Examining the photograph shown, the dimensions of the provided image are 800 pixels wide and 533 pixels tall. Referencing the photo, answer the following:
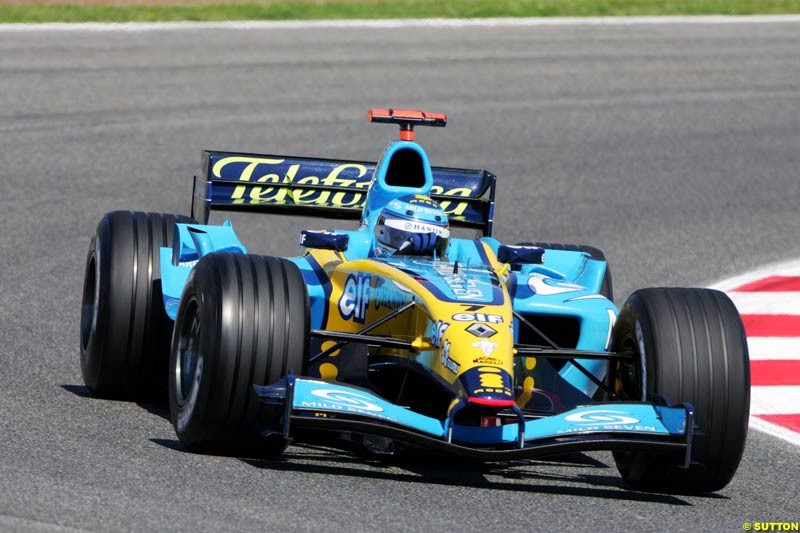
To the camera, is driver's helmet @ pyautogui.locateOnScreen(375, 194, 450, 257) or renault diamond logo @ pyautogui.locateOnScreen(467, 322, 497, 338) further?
driver's helmet @ pyautogui.locateOnScreen(375, 194, 450, 257)

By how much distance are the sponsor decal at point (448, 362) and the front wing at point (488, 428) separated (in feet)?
0.79

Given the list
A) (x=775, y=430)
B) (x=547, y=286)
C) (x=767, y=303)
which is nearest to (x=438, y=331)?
(x=547, y=286)

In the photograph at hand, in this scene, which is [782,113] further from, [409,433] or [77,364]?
[409,433]

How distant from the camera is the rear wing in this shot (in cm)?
1000

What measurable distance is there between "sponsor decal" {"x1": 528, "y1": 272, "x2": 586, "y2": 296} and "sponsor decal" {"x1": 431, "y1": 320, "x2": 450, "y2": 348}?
1305mm

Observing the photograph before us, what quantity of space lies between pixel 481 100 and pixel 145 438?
39.4 feet

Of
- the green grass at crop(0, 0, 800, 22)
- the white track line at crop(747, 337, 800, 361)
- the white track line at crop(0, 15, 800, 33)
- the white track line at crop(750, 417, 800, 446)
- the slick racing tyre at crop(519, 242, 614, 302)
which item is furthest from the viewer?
the green grass at crop(0, 0, 800, 22)

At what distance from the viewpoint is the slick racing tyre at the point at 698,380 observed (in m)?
7.25

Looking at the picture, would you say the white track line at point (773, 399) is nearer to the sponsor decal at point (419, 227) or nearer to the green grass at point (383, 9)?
the sponsor decal at point (419, 227)

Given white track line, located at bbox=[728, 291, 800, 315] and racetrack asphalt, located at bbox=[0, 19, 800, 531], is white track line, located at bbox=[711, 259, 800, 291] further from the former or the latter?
white track line, located at bbox=[728, 291, 800, 315]

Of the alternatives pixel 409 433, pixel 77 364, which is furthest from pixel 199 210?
pixel 409 433

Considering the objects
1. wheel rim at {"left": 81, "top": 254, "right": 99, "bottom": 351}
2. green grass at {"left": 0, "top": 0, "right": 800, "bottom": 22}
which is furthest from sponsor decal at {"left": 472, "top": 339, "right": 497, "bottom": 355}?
green grass at {"left": 0, "top": 0, "right": 800, "bottom": 22}

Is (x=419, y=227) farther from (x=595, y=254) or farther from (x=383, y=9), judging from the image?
(x=383, y=9)

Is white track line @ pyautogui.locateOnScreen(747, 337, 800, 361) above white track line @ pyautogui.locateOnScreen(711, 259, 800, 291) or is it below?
below
